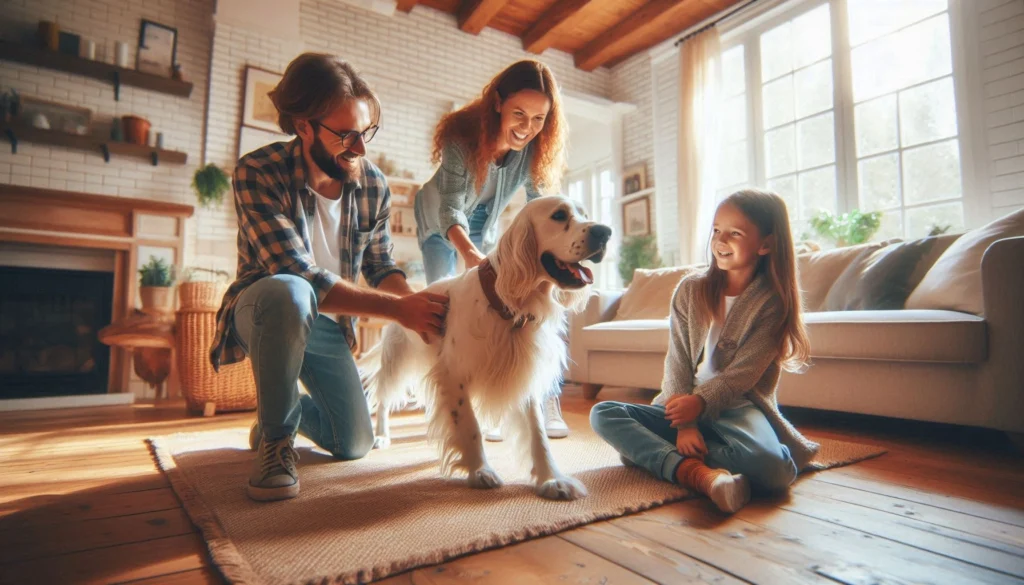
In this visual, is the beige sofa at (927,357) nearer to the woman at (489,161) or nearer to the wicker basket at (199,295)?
the woman at (489,161)

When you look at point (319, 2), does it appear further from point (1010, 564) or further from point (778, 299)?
point (1010, 564)

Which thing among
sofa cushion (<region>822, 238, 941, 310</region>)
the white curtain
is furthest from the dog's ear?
the white curtain

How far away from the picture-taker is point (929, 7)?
4.20 metres

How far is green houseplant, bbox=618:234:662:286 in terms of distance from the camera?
239 inches

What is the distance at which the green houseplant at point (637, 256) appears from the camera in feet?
19.9

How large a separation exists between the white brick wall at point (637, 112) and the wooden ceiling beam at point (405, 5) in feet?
8.99

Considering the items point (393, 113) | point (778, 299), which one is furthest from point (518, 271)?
point (393, 113)

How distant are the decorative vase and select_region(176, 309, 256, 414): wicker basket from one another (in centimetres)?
83

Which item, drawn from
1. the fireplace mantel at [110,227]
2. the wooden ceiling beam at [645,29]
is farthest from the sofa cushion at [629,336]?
the wooden ceiling beam at [645,29]

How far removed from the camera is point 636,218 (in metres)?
6.59

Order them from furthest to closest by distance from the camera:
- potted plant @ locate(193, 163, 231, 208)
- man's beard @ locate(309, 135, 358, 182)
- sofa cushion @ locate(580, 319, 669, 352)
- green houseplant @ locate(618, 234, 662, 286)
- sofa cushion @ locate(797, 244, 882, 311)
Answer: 1. green houseplant @ locate(618, 234, 662, 286)
2. potted plant @ locate(193, 163, 231, 208)
3. sofa cushion @ locate(580, 319, 669, 352)
4. sofa cushion @ locate(797, 244, 882, 311)
5. man's beard @ locate(309, 135, 358, 182)

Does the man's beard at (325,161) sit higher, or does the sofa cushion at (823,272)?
the man's beard at (325,161)

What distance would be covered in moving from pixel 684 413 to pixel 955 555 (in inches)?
23.9

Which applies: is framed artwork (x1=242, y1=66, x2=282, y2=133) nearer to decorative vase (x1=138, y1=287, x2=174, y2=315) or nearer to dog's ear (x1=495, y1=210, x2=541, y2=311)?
decorative vase (x1=138, y1=287, x2=174, y2=315)
